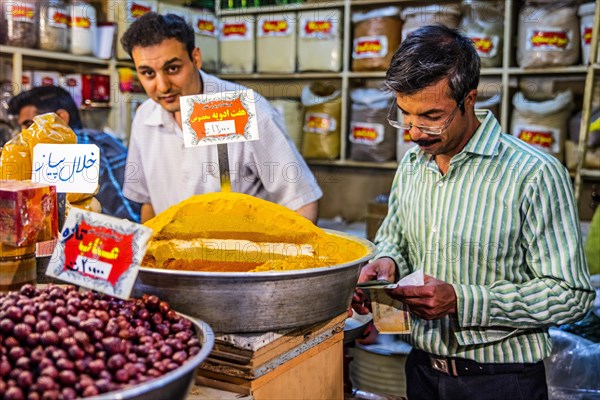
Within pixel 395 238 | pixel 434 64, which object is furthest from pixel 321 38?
pixel 434 64

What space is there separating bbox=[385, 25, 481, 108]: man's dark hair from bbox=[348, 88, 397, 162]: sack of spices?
1894 mm

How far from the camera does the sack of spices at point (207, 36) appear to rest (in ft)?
11.7

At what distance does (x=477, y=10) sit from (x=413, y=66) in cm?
197

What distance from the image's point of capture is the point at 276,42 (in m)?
3.55

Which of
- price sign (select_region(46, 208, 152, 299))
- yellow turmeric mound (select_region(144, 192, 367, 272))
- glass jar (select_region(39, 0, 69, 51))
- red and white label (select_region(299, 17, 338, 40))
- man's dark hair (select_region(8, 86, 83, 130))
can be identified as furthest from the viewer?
red and white label (select_region(299, 17, 338, 40))

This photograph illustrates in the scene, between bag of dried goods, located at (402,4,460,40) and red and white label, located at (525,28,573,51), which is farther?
bag of dried goods, located at (402,4,460,40)

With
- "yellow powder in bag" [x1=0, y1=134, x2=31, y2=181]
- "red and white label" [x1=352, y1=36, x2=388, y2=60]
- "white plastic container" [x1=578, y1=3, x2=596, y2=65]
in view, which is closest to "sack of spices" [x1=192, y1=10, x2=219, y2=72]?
"red and white label" [x1=352, y1=36, x2=388, y2=60]

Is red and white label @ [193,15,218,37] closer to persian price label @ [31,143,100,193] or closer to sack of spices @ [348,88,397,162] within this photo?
sack of spices @ [348,88,397,162]

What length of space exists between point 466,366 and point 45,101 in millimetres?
2038

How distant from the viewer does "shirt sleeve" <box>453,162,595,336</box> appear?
4.06 ft

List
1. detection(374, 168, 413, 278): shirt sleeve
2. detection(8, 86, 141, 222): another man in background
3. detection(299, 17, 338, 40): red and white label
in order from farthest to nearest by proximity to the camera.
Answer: detection(299, 17, 338, 40): red and white label < detection(8, 86, 141, 222): another man in background < detection(374, 168, 413, 278): shirt sleeve

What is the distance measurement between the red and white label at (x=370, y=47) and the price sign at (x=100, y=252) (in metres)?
2.59

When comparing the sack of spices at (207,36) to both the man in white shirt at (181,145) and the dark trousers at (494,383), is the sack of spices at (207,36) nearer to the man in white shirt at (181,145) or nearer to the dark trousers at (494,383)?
the man in white shirt at (181,145)

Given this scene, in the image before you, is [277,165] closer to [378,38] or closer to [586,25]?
[378,38]
